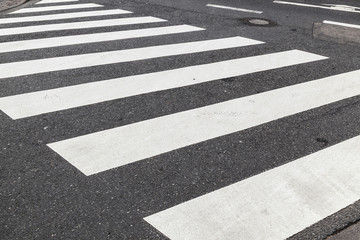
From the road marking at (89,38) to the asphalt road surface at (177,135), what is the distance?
5 cm

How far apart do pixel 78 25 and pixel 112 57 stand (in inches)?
93.0

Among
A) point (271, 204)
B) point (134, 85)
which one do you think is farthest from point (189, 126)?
point (271, 204)

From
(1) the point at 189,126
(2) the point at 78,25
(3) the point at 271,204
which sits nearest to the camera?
(3) the point at 271,204

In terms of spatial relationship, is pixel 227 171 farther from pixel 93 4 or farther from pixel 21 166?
pixel 93 4

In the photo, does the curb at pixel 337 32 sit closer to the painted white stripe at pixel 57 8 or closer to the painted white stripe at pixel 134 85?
the painted white stripe at pixel 134 85

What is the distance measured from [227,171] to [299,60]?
3.42 metres

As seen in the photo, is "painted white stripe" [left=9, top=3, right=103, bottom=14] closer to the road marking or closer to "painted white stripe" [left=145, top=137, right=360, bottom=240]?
the road marking

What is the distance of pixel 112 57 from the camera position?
5.99 meters

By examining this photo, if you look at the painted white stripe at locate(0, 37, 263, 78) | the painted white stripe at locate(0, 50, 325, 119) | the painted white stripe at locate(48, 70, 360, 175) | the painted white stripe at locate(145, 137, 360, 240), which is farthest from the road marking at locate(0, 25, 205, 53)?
the painted white stripe at locate(145, 137, 360, 240)

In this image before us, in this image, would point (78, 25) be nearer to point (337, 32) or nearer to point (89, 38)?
point (89, 38)

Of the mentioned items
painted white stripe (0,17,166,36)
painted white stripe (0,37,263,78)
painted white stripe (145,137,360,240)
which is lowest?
painted white stripe (145,137,360,240)

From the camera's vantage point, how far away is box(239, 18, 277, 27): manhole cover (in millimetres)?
8008

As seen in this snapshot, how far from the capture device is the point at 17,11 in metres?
9.23

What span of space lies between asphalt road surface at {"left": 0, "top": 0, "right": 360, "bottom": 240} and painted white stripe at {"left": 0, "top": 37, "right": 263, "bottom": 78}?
3 cm
